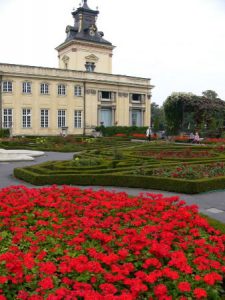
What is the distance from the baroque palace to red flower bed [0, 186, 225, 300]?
35.5 metres

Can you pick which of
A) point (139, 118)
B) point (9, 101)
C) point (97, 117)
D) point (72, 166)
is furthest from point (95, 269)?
point (139, 118)

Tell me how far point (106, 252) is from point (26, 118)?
Result: 38848mm

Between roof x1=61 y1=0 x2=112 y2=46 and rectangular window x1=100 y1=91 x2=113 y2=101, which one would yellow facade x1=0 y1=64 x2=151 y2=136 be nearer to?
rectangular window x1=100 y1=91 x2=113 y2=101

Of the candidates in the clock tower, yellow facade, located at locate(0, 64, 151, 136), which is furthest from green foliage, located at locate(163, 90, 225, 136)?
the clock tower

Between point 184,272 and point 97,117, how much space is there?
43098 mm

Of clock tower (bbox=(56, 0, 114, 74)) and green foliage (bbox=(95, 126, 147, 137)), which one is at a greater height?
clock tower (bbox=(56, 0, 114, 74))

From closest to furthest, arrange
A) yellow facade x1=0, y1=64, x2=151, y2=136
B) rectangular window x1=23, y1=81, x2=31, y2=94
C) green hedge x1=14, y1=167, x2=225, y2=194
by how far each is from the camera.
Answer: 1. green hedge x1=14, y1=167, x2=225, y2=194
2. yellow facade x1=0, y1=64, x2=151, y2=136
3. rectangular window x1=23, y1=81, x2=31, y2=94

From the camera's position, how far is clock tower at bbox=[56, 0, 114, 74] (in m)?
49.6

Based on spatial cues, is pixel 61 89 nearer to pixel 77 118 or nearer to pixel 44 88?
pixel 44 88

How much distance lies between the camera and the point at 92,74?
4594 centimetres

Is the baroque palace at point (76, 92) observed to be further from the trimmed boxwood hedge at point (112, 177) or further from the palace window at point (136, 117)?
the trimmed boxwood hedge at point (112, 177)

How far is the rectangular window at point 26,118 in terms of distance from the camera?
41.7m

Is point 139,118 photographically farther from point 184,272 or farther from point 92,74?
point 184,272

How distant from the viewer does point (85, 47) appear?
164 ft
